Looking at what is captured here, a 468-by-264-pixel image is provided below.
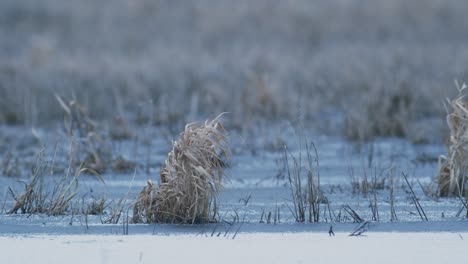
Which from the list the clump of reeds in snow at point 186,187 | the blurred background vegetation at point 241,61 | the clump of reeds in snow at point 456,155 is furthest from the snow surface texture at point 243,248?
the blurred background vegetation at point 241,61

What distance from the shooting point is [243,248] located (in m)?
3.15

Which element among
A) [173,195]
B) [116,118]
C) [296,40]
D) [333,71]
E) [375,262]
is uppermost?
[296,40]

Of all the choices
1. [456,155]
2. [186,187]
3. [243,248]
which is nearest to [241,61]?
[456,155]

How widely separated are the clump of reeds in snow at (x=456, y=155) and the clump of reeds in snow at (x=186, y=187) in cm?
120

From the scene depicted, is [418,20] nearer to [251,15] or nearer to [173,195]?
[251,15]

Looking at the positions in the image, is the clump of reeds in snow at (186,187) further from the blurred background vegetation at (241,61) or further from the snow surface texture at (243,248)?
the blurred background vegetation at (241,61)

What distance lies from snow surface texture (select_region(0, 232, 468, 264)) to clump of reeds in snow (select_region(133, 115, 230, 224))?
9.5 inches

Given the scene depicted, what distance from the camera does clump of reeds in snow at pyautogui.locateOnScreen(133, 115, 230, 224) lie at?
3588 mm

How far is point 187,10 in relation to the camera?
1493cm

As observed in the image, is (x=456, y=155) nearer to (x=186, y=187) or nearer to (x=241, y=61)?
(x=186, y=187)

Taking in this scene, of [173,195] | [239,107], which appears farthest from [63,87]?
[173,195]

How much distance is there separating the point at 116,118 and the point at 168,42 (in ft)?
21.8

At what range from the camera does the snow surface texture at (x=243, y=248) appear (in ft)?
9.74

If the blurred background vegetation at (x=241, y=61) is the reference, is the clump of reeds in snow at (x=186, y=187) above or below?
below
